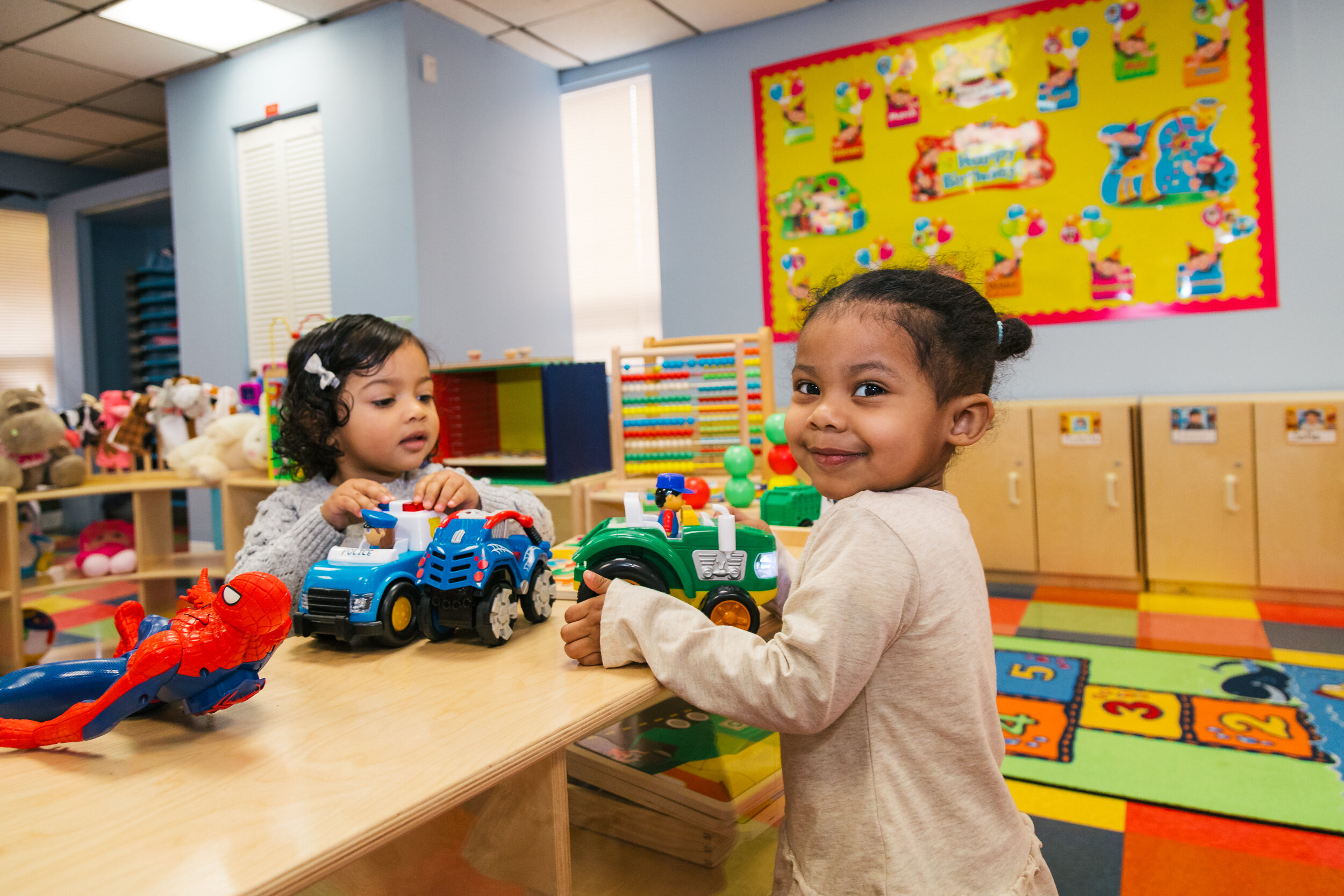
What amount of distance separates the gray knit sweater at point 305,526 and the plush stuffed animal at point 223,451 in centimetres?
247

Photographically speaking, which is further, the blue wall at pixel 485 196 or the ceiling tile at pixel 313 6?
the blue wall at pixel 485 196

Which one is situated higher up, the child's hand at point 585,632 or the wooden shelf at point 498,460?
the wooden shelf at point 498,460

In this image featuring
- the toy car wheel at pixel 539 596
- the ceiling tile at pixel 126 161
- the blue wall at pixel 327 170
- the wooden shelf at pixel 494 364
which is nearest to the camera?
the toy car wheel at pixel 539 596

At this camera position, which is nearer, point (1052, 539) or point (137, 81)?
point (1052, 539)

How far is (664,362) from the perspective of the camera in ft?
12.4

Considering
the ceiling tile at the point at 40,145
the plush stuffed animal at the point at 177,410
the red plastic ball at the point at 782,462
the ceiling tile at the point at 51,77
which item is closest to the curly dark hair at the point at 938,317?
the red plastic ball at the point at 782,462

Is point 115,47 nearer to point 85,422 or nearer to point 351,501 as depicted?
point 85,422

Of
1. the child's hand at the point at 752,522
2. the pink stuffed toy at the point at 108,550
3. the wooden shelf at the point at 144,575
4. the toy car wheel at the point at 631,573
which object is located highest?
the child's hand at the point at 752,522

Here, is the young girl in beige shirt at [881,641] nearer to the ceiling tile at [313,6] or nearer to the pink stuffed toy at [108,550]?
the pink stuffed toy at [108,550]

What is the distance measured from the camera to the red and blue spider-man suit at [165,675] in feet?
2.47

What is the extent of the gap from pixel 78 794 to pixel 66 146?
7.64m

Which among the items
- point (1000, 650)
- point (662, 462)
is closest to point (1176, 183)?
point (1000, 650)

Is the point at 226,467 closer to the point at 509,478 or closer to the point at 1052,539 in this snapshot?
the point at 509,478

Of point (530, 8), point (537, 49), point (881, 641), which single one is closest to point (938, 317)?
point (881, 641)
